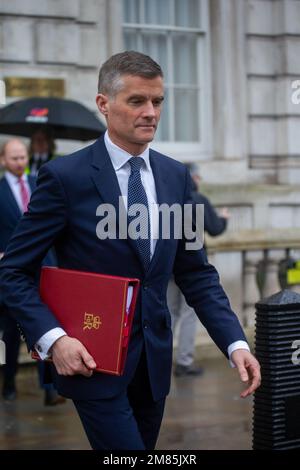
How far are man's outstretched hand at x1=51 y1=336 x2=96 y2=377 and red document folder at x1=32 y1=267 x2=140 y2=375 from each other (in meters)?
0.05

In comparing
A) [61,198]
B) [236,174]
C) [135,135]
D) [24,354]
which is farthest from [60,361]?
[236,174]

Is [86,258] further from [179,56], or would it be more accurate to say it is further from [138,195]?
[179,56]

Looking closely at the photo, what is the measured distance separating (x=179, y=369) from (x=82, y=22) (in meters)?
3.75

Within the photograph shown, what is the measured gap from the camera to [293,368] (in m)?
5.41

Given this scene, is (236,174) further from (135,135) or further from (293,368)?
(135,135)

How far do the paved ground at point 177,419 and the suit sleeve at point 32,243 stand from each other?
340 cm

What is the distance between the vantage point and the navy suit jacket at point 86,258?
4.16 meters

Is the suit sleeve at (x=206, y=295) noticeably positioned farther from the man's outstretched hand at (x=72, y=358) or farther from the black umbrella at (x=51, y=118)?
the black umbrella at (x=51, y=118)

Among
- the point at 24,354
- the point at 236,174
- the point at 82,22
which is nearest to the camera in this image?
the point at 24,354

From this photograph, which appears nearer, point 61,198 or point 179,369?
point 61,198

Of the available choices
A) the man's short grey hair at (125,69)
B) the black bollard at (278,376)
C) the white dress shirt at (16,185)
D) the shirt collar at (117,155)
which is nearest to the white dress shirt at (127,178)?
the shirt collar at (117,155)

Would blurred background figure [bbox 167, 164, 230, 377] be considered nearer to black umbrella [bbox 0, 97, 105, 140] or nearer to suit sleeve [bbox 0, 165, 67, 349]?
black umbrella [bbox 0, 97, 105, 140]

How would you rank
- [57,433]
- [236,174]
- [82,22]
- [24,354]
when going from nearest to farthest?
[57,433], [24,354], [82,22], [236,174]

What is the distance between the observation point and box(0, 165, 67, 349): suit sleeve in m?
4.17
